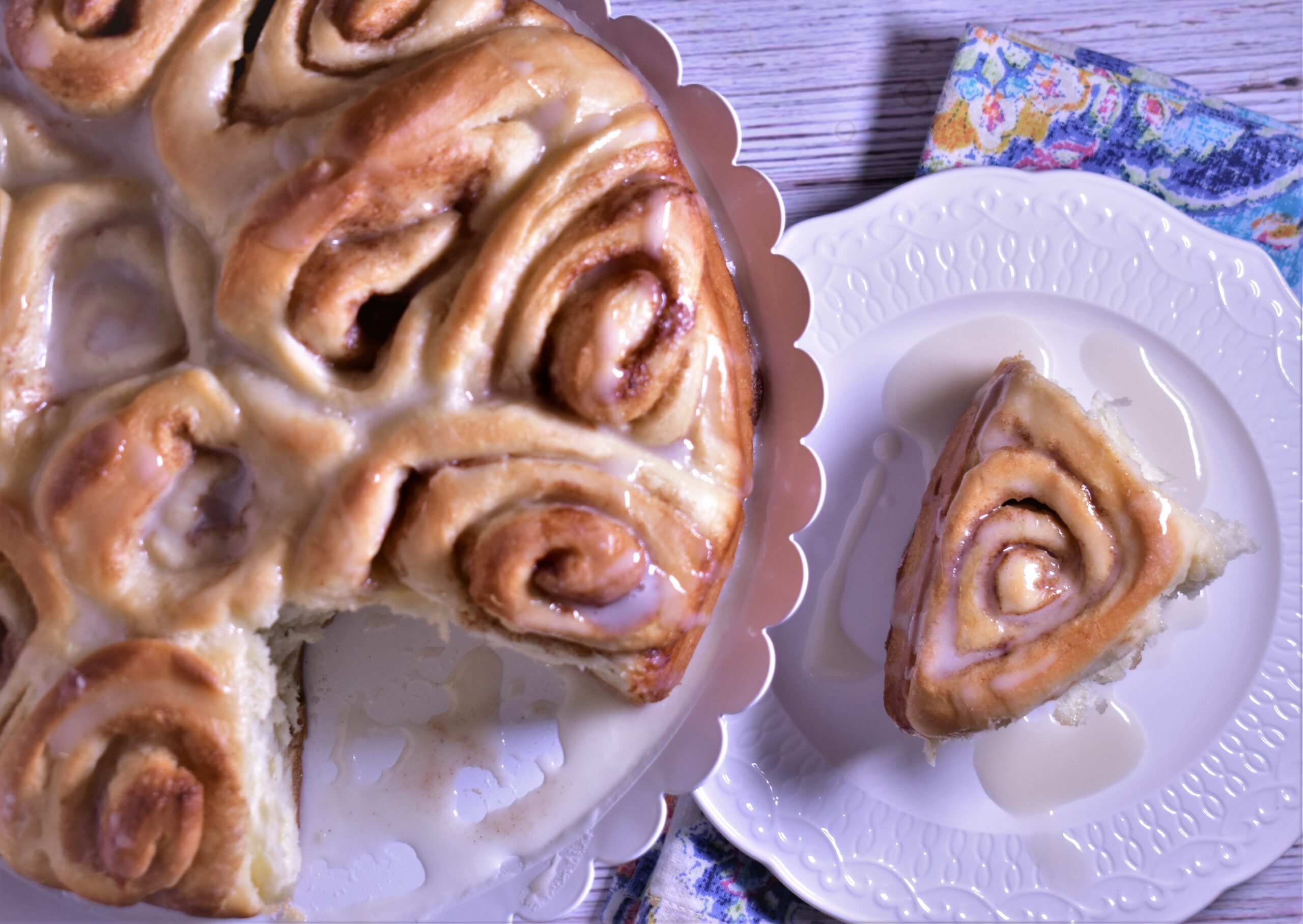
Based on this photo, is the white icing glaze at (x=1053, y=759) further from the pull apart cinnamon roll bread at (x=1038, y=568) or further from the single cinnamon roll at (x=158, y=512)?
the single cinnamon roll at (x=158, y=512)

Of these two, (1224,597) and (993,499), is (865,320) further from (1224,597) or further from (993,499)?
(1224,597)

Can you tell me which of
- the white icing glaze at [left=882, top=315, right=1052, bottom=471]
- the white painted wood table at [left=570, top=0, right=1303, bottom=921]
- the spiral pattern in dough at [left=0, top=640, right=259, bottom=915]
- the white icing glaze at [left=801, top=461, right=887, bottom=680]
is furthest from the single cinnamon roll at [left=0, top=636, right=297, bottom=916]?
the white icing glaze at [left=882, top=315, right=1052, bottom=471]

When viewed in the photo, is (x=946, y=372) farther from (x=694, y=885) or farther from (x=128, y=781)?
(x=128, y=781)

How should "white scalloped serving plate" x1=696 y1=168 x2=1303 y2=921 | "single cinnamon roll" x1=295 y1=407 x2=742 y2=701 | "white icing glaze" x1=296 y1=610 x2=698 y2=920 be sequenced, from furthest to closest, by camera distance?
"white scalloped serving plate" x1=696 y1=168 x2=1303 y2=921
"white icing glaze" x1=296 y1=610 x2=698 y2=920
"single cinnamon roll" x1=295 y1=407 x2=742 y2=701

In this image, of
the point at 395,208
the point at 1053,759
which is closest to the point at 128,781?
the point at 395,208

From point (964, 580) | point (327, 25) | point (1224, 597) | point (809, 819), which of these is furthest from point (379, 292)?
point (1224, 597)

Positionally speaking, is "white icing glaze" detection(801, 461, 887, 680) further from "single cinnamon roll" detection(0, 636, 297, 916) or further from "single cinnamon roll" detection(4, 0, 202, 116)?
"single cinnamon roll" detection(4, 0, 202, 116)

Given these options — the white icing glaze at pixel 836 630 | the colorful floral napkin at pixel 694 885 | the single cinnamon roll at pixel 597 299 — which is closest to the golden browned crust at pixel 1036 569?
the white icing glaze at pixel 836 630
